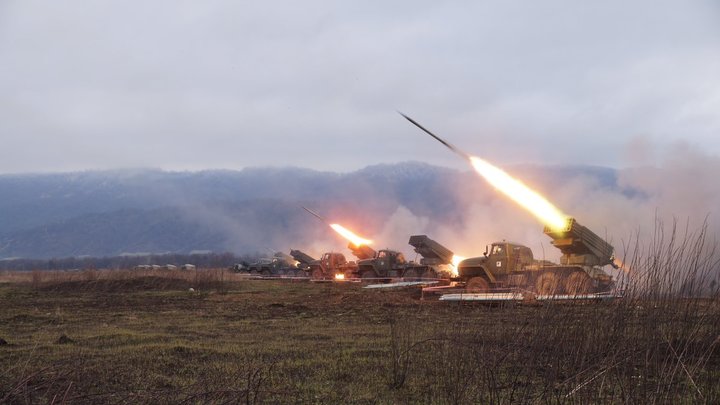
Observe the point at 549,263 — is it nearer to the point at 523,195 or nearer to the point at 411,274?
the point at 523,195

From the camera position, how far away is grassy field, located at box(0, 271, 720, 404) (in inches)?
261

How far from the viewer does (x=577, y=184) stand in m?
51.1

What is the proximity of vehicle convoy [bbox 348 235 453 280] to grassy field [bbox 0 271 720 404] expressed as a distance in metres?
13.2

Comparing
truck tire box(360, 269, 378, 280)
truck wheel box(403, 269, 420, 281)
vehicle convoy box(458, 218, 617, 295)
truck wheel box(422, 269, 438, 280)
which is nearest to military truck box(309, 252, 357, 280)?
truck tire box(360, 269, 378, 280)

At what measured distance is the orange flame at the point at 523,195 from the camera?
23.5 m

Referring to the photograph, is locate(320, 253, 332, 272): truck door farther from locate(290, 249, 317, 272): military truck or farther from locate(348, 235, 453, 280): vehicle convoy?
locate(290, 249, 317, 272): military truck

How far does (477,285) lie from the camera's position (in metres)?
27.7

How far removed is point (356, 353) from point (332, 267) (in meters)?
35.8

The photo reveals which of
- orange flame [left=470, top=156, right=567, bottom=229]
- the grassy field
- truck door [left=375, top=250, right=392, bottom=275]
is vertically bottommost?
the grassy field

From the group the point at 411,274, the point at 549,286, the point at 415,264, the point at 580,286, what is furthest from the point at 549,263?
the point at 415,264

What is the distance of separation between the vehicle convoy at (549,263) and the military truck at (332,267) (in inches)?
728

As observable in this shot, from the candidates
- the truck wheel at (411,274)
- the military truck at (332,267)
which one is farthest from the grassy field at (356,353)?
the military truck at (332,267)

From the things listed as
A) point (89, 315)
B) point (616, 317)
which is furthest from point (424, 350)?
point (89, 315)

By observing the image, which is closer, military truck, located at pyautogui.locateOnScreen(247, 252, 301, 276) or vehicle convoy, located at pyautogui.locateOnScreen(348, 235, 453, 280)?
vehicle convoy, located at pyautogui.locateOnScreen(348, 235, 453, 280)
